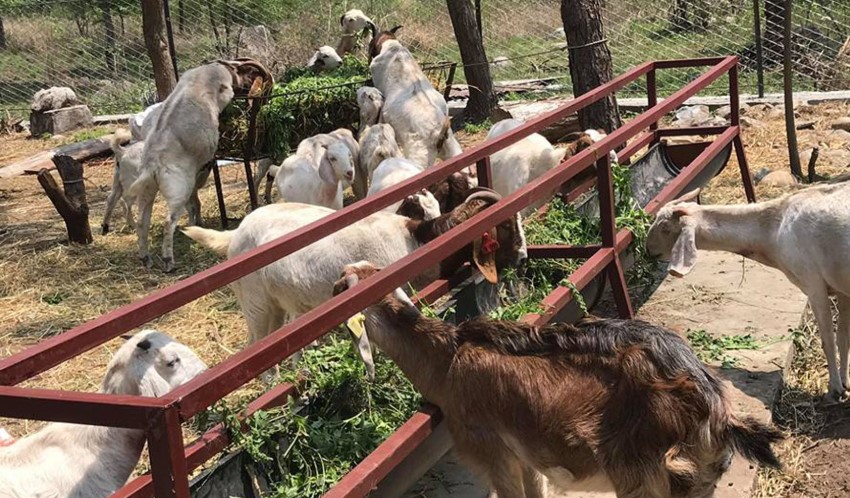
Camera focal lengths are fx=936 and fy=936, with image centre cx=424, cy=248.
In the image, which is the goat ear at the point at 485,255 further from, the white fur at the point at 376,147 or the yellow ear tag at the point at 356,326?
the white fur at the point at 376,147

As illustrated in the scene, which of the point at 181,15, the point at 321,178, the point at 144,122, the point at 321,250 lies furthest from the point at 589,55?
the point at 181,15

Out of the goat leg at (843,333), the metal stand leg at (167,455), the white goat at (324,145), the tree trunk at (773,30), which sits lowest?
the goat leg at (843,333)

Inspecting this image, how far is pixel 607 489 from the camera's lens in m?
3.47

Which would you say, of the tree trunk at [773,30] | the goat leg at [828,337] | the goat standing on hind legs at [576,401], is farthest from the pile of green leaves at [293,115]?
the tree trunk at [773,30]

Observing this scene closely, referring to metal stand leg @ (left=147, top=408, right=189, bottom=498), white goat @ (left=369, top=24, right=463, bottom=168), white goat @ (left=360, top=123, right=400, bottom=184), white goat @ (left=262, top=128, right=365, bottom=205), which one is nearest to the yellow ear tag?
metal stand leg @ (left=147, top=408, right=189, bottom=498)

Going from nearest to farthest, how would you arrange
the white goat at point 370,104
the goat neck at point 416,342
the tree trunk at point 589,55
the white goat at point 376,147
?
the goat neck at point 416,342, the white goat at point 376,147, the white goat at point 370,104, the tree trunk at point 589,55

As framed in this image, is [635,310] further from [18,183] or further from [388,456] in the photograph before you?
[18,183]

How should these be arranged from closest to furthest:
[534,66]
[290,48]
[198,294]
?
[198,294] → [534,66] → [290,48]

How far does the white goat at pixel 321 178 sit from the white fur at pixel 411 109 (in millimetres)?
1139

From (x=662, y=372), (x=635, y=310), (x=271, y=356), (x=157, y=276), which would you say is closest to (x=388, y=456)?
(x=271, y=356)

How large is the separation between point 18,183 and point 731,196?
32.0ft

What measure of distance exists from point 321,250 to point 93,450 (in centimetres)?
204

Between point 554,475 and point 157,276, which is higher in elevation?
point 554,475

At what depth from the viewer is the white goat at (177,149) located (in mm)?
8836
